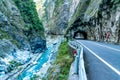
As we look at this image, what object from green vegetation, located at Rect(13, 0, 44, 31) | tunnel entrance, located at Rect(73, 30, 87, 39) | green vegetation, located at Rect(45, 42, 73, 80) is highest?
green vegetation, located at Rect(13, 0, 44, 31)

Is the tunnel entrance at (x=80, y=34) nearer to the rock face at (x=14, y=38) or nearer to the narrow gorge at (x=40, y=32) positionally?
the narrow gorge at (x=40, y=32)

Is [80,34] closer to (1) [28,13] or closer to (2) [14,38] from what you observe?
(2) [14,38]

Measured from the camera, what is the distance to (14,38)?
235 feet

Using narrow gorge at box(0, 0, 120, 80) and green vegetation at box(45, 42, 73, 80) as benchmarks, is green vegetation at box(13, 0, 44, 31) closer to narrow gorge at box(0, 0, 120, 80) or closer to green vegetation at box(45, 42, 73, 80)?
narrow gorge at box(0, 0, 120, 80)

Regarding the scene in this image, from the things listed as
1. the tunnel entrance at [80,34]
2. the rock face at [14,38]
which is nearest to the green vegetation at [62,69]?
the rock face at [14,38]

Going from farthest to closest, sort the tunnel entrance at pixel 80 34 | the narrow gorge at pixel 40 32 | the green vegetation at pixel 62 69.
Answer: the tunnel entrance at pixel 80 34
the narrow gorge at pixel 40 32
the green vegetation at pixel 62 69

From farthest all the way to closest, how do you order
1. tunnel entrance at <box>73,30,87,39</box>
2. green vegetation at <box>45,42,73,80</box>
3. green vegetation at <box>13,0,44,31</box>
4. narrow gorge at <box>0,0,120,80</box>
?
1. green vegetation at <box>13,0,44,31</box>
2. tunnel entrance at <box>73,30,87,39</box>
3. narrow gorge at <box>0,0,120,80</box>
4. green vegetation at <box>45,42,73,80</box>

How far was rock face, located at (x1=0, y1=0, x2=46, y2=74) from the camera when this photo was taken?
60125mm

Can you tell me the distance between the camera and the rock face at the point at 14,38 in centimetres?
6012

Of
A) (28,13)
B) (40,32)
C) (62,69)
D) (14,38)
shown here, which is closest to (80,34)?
(14,38)

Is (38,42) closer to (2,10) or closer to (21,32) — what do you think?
(21,32)

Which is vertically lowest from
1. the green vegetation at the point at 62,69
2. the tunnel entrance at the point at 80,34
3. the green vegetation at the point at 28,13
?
the green vegetation at the point at 62,69

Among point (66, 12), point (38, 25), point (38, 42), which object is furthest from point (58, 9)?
point (38, 42)

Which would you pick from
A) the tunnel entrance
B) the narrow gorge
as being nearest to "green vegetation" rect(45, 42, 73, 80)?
the narrow gorge
